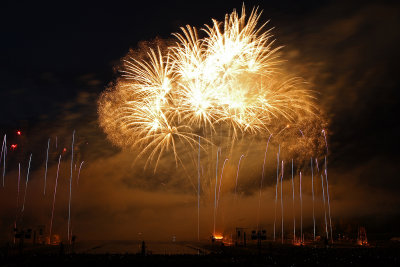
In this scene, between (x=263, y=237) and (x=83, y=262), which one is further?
(x=263, y=237)

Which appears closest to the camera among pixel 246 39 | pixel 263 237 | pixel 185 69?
pixel 246 39

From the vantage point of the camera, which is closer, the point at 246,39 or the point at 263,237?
the point at 246,39

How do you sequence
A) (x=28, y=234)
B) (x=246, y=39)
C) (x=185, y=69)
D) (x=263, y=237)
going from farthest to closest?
1. (x=28, y=234)
2. (x=263, y=237)
3. (x=185, y=69)
4. (x=246, y=39)

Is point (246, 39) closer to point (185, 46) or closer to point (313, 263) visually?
point (185, 46)

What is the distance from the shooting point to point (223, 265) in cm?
3122

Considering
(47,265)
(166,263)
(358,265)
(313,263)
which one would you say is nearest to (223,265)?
(166,263)

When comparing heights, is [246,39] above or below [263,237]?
above

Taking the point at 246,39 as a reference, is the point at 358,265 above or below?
below

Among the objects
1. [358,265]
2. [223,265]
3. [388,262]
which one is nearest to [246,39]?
[223,265]

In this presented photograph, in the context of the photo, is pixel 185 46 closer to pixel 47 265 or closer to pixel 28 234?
pixel 47 265

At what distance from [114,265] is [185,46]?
17.4m

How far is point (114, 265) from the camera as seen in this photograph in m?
30.8

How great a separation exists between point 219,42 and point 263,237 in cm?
2492

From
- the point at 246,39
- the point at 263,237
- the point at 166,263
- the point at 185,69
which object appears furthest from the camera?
the point at 263,237
